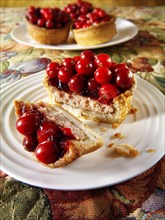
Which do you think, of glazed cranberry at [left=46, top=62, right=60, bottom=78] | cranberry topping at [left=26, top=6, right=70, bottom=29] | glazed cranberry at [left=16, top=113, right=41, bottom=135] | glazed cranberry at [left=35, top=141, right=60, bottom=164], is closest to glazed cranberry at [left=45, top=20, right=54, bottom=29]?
cranberry topping at [left=26, top=6, right=70, bottom=29]

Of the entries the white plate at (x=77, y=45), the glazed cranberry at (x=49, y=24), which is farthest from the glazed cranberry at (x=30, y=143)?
the glazed cranberry at (x=49, y=24)

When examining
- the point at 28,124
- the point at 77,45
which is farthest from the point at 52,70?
the point at 77,45

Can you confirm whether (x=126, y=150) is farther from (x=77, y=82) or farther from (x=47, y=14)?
(x=47, y=14)

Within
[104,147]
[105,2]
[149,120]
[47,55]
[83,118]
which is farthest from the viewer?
[105,2]

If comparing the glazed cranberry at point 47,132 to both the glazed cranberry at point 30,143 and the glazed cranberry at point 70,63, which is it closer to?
the glazed cranberry at point 30,143

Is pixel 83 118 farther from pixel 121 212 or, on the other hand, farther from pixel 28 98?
pixel 121 212

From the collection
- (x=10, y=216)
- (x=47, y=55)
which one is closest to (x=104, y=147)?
(x=10, y=216)
